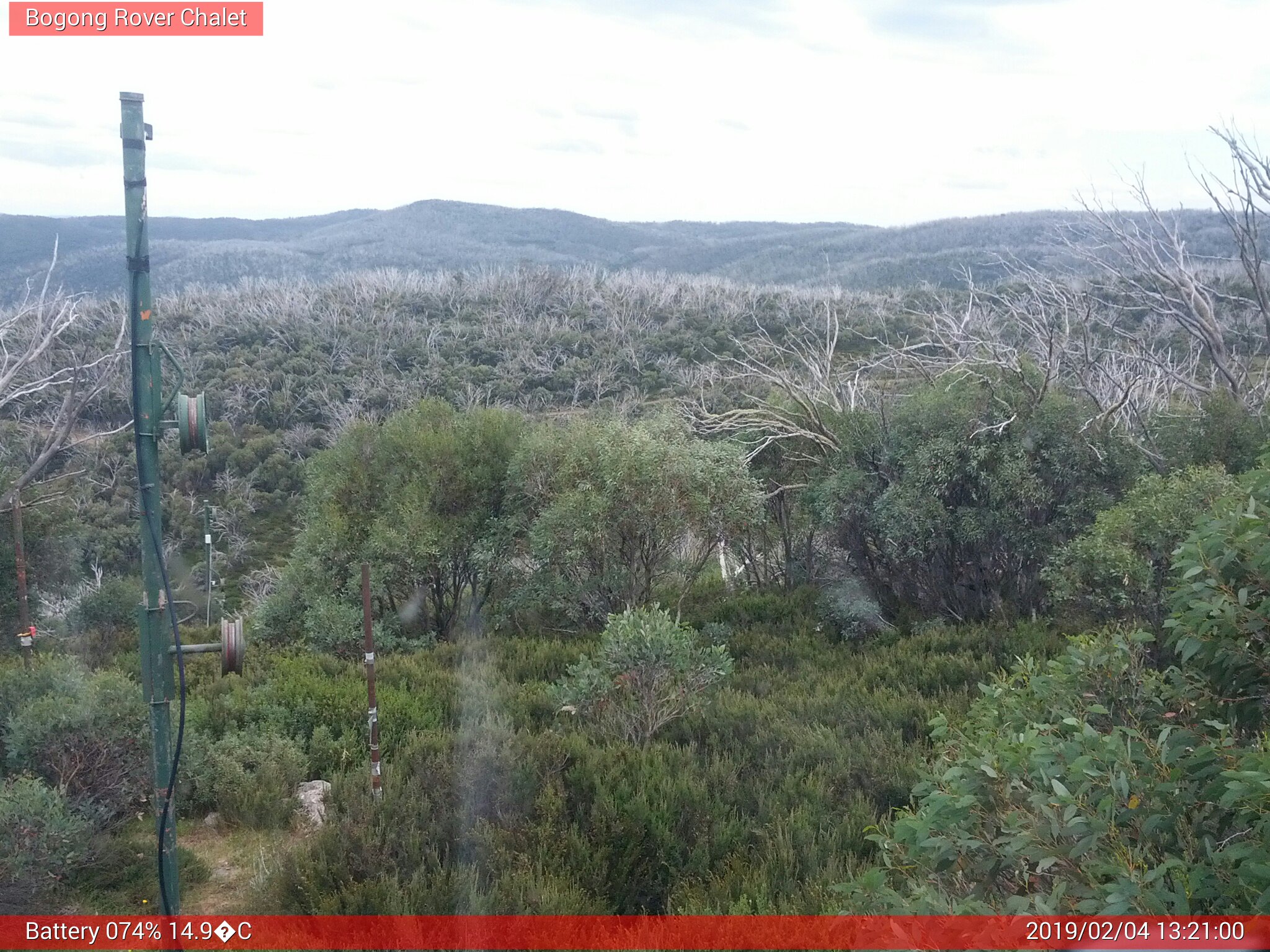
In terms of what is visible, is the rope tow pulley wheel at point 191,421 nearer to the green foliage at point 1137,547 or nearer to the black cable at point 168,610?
the black cable at point 168,610

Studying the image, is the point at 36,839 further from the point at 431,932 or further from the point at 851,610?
the point at 851,610

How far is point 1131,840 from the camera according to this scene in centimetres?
263

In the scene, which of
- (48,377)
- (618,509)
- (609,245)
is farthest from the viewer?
(609,245)

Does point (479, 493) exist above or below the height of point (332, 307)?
below

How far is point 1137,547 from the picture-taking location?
9.44 meters

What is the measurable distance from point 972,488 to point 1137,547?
7.95ft

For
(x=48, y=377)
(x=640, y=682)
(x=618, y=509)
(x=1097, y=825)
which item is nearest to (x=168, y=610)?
(x=1097, y=825)

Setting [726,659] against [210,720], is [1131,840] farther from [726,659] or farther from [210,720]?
[210,720]

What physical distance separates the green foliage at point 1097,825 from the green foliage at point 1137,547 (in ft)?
21.4

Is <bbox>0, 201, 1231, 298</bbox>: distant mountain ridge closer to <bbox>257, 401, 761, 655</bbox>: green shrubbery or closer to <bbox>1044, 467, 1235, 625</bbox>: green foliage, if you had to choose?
<bbox>257, 401, 761, 655</bbox>: green shrubbery

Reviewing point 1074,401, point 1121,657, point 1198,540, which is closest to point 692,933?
point 1121,657

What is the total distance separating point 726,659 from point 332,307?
3068cm

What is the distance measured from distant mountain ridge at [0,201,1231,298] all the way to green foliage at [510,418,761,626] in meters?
12.4

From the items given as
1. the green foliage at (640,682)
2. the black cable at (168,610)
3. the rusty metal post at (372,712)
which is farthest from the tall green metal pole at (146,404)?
the green foliage at (640,682)
